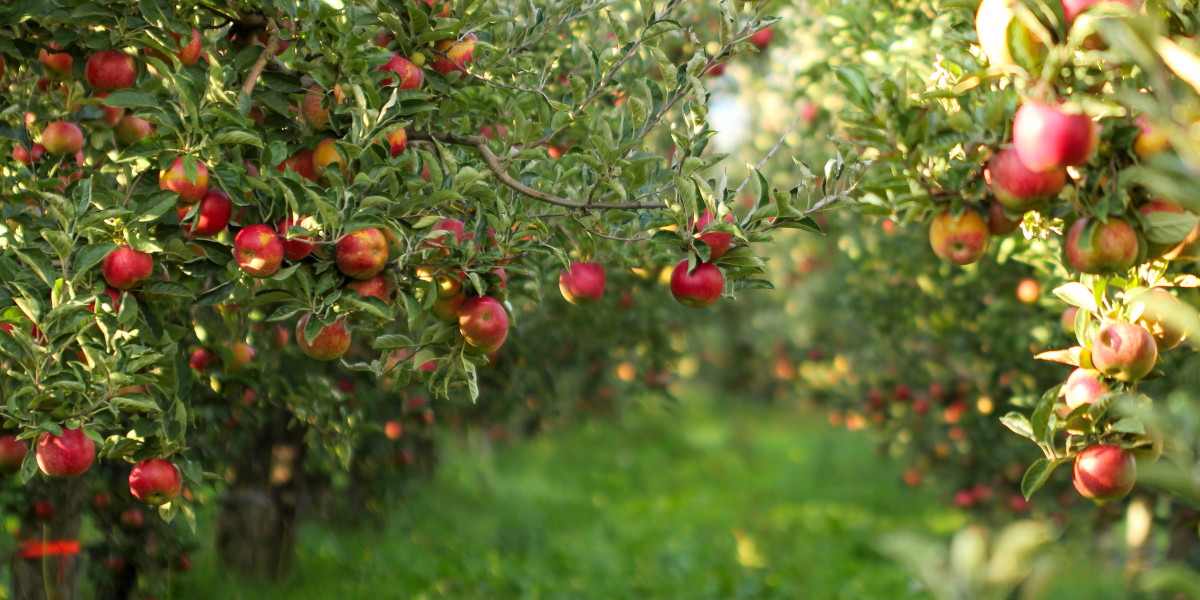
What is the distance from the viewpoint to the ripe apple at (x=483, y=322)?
7.73 ft

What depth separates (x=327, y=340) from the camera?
7.82ft

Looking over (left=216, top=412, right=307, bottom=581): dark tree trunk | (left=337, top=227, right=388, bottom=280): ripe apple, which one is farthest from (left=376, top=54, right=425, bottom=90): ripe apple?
(left=216, top=412, right=307, bottom=581): dark tree trunk

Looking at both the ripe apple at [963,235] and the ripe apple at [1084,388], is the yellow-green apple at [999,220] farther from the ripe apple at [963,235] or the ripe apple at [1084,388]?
the ripe apple at [1084,388]

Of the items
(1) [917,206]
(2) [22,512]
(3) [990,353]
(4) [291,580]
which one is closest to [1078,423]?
(1) [917,206]

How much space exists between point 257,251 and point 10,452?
130cm

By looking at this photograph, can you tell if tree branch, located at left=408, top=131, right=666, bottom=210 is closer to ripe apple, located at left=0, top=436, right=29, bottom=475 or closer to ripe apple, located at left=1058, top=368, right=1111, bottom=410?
ripe apple, located at left=1058, top=368, right=1111, bottom=410

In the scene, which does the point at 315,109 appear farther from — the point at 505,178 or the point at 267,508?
the point at 267,508

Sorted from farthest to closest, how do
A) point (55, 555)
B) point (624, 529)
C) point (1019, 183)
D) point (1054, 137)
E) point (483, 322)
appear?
point (624, 529) → point (55, 555) → point (483, 322) → point (1019, 183) → point (1054, 137)

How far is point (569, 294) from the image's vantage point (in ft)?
8.97

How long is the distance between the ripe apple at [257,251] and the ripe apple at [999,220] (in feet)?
5.58

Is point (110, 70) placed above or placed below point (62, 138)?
above

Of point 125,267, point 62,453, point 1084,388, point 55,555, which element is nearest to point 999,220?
point 1084,388

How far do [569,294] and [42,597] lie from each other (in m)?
2.80

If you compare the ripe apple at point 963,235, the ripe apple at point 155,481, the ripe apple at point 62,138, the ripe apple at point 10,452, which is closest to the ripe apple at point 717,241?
the ripe apple at point 963,235
